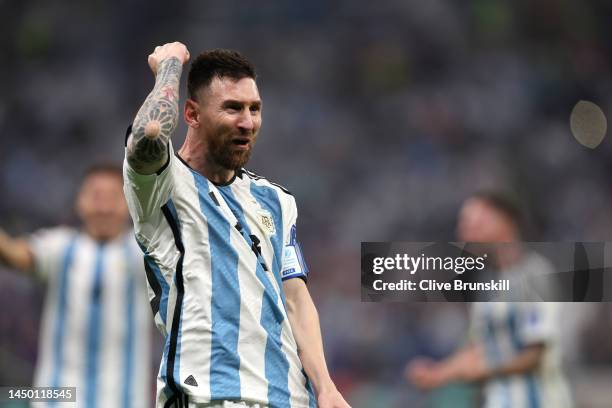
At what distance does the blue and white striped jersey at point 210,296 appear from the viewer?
9.01ft

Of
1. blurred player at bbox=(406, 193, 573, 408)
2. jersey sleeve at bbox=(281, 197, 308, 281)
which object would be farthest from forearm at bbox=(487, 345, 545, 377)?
jersey sleeve at bbox=(281, 197, 308, 281)

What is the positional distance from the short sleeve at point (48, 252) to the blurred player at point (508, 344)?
2.20 meters

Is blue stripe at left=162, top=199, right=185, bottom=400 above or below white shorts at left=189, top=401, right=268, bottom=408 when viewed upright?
above

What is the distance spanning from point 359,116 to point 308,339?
333 inches

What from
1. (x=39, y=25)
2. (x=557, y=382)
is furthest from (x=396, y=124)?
(x=557, y=382)

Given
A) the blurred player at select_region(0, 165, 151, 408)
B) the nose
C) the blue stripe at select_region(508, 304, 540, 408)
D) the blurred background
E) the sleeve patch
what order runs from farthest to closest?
1. the blurred background
2. the blue stripe at select_region(508, 304, 540, 408)
3. the blurred player at select_region(0, 165, 151, 408)
4. the sleeve patch
5. the nose

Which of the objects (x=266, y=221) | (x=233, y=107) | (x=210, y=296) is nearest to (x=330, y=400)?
(x=210, y=296)

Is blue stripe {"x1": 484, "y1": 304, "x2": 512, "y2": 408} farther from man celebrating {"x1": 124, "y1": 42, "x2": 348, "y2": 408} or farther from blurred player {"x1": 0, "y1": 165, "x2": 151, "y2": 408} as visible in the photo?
man celebrating {"x1": 124, "y1": 42, "x2": 348, "y2": 408}

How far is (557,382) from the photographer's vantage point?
649 cm

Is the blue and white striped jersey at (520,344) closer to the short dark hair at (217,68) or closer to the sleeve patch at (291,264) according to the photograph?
the sleeve patch at (291,264)

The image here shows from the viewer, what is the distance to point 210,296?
9.07ft

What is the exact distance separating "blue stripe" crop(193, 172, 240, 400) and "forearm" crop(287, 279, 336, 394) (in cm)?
28

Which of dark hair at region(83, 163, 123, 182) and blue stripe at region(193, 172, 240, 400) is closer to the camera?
blue stripe at region(193, 172, 240, 400)

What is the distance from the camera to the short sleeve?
17.5 ft
